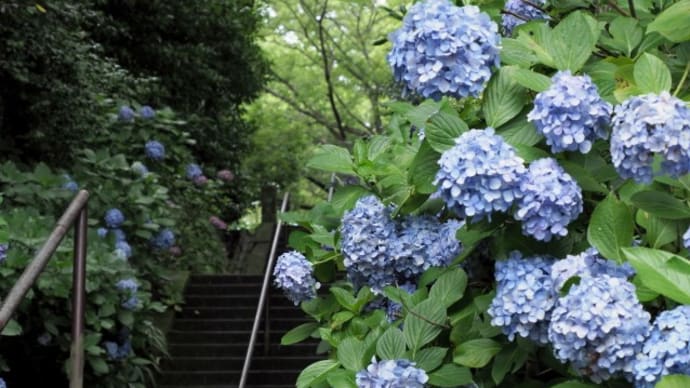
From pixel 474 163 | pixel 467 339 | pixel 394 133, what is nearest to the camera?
pixel 474 163

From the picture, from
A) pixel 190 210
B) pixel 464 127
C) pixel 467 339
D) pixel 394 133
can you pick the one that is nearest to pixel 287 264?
pixel 394 133

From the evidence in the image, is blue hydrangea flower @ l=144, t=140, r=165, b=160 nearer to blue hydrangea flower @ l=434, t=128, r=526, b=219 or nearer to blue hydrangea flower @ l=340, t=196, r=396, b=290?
blue hydrangea flower @ l=340, t=196, r=396, b=290

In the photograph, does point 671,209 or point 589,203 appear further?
point 589,203

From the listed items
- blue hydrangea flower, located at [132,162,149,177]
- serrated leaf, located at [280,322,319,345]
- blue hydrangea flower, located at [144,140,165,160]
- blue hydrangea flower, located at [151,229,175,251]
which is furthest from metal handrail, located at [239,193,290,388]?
serrated leaf, located at [280,322,319,345]

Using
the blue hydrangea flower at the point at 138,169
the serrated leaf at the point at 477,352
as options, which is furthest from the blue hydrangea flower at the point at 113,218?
the serrated leaf at the point at 477,352

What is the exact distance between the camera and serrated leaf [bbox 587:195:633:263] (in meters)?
1.36

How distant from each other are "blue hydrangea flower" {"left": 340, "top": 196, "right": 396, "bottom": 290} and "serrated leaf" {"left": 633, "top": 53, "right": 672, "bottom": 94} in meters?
0.58

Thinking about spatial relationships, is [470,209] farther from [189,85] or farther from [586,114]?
[189,85]

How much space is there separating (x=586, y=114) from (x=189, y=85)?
9660mm

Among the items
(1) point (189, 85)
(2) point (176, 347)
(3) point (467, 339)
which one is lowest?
(2) point (176, 347)

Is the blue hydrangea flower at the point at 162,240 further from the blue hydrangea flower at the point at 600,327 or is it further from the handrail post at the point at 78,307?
the blue hydrangea flower at the point at 600,327

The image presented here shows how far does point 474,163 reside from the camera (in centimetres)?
135

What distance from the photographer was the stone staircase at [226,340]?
6652mm

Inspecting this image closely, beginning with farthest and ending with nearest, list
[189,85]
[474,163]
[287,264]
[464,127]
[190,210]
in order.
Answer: [189,85]
[190,210]
[287,264]
[464,127]
[474,163]
